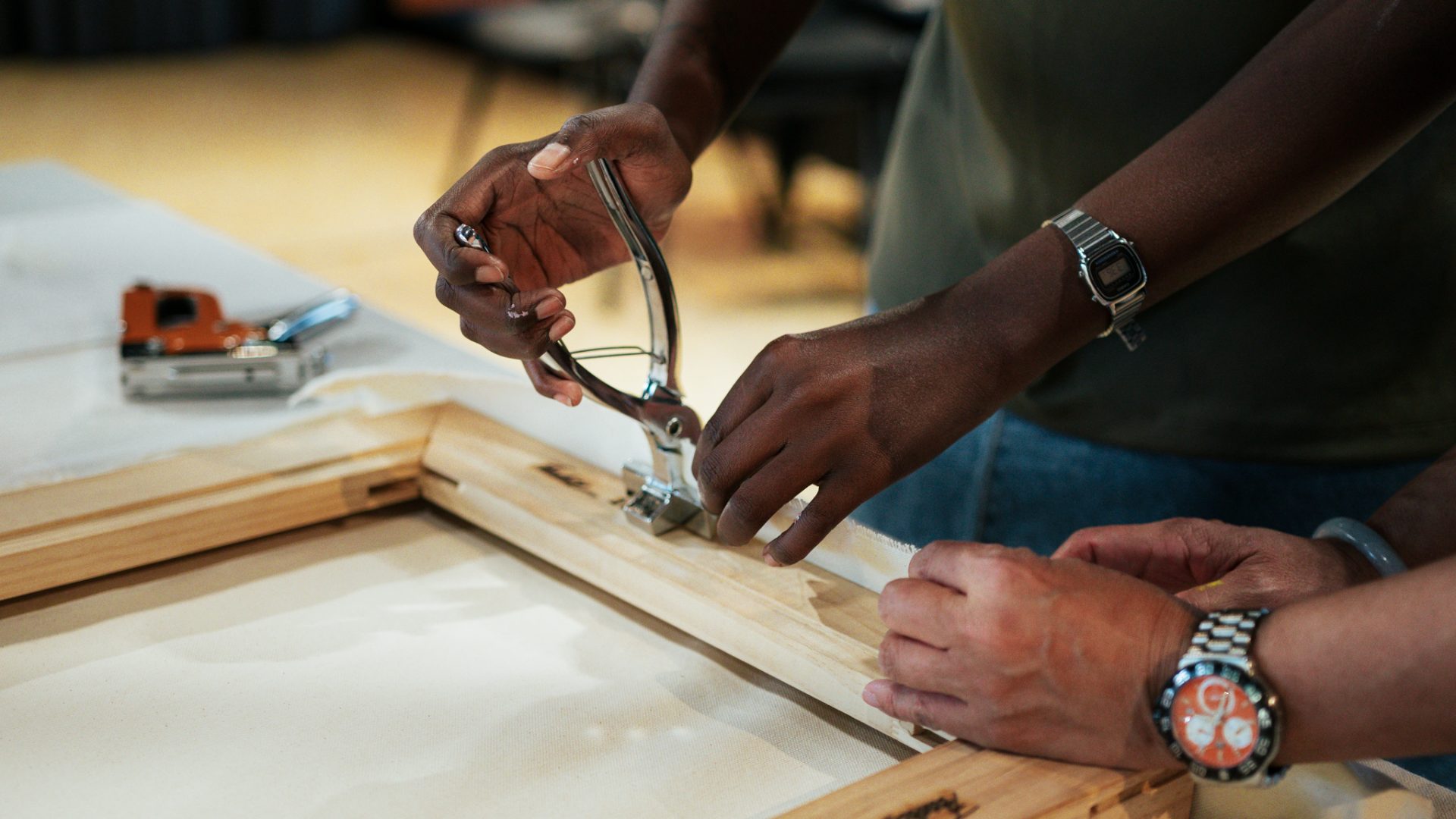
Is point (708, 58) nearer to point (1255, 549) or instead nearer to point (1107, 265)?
point (1107, 265)

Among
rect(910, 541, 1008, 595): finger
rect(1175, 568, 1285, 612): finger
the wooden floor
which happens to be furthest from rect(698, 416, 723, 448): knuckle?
the wooden floor

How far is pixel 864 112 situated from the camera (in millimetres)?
3250

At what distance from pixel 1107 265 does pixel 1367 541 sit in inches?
7.3

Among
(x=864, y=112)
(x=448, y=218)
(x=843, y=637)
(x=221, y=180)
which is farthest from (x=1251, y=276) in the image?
(x=221, y=180)

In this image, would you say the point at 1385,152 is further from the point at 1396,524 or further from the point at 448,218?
the point at 448,218

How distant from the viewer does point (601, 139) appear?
0.69m

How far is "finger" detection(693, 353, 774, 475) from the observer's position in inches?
25.4

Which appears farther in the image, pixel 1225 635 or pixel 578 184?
pixel 578 184

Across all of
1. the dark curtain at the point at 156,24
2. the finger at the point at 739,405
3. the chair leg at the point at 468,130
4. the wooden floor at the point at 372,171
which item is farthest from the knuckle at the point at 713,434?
the dark curtain at the point at 156,24

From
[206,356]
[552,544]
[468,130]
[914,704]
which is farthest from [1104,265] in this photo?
[468,130]

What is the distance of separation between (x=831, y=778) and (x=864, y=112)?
2.80 metres

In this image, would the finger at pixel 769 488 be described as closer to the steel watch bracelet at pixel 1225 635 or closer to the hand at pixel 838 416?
the hand at pixel 838 416

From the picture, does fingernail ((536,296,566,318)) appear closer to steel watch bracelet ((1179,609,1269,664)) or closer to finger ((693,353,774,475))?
finger ((693,353,774,475))

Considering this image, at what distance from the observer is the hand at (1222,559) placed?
2.05 feet
